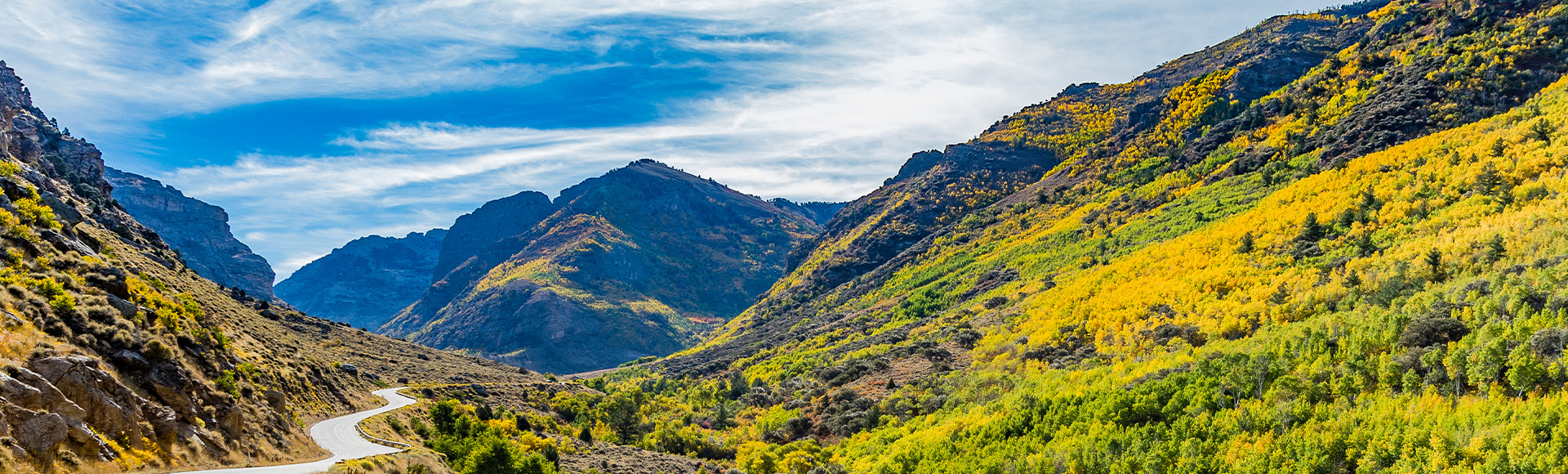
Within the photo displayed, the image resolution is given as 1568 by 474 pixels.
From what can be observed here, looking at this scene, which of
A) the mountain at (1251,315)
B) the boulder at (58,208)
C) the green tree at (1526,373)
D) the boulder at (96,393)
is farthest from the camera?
the boulder at (58,208)

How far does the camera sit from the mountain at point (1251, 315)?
3139cm

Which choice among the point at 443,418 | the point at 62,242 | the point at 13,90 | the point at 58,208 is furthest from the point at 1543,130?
the point at 13,90

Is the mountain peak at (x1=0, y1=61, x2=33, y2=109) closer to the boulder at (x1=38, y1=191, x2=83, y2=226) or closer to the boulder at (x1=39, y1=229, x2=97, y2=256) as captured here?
the boulder at (x1=38, y1=191, x2=83, y2=226)

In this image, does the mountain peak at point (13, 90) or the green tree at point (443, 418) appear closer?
the green tree at point (443, 418)

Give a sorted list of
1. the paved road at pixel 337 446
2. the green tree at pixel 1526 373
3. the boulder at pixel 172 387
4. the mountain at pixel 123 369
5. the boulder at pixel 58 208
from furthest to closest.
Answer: the boulder at pixel 58 208, the green tree at pixel 1526 373, the boulder at pixel 172 387, the paved road at pixel 337 446, the mountain at pixel 123 369

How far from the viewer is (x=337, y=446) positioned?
31.6 metres

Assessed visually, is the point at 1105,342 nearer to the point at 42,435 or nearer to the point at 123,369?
the point at 123,369

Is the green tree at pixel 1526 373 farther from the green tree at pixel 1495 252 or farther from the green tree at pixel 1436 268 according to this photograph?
the green tree at pixel 1436 268

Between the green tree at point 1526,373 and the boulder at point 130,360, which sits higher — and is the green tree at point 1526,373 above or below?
below

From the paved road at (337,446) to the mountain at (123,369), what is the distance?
0.93m

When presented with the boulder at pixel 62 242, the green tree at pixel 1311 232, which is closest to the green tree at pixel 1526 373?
the green tree at pixel 1311 232

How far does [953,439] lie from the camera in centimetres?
4712

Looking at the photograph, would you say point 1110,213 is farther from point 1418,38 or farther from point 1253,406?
point 1253,406

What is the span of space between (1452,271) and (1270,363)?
1189 cm
